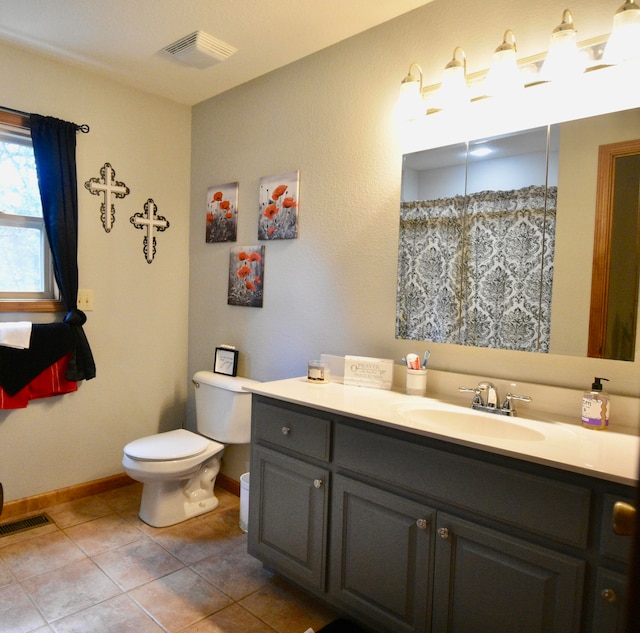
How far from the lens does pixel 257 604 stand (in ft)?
6.09

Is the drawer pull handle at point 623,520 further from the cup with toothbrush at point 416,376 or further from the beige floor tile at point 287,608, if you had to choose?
the beige floor tile at point 287,608

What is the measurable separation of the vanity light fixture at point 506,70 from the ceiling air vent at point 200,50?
129cm

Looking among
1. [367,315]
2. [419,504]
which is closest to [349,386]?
[367,315]

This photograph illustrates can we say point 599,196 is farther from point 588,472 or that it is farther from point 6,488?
point 6,488

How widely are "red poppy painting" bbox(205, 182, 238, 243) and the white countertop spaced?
1.14m

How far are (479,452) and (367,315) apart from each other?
0.97 meters

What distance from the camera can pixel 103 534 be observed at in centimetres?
234

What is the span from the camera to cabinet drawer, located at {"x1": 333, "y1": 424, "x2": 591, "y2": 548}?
3.75 ft

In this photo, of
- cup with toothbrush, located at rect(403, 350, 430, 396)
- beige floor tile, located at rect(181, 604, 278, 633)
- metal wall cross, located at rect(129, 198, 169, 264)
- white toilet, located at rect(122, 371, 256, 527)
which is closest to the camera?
beige floor tile, located at rect(181, 604, 278, 633)

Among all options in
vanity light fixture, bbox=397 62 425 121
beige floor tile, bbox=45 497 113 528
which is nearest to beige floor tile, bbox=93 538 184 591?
beige floor tile, bbox=45 497 113 528

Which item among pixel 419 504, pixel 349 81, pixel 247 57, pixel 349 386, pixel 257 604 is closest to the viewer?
pixel 419 504

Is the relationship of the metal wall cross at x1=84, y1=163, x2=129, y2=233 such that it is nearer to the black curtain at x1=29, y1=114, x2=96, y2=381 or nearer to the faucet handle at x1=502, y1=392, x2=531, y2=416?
the black curtain at x1=29, y1=114, x2=96, y2=381

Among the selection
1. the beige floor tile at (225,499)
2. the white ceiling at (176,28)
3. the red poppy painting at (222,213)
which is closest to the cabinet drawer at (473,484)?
the beige floor tile at (225,499)

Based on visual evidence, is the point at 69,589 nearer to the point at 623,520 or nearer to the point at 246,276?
the point at 246,276
